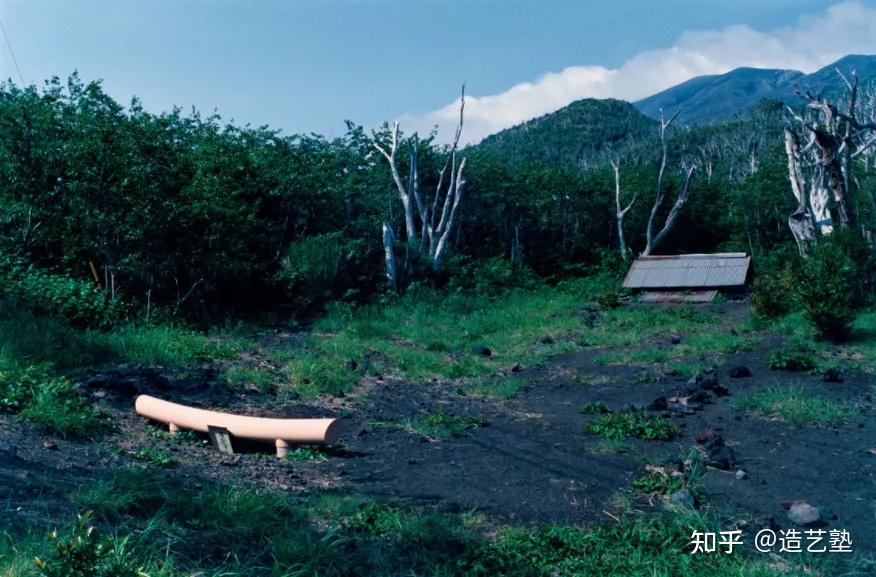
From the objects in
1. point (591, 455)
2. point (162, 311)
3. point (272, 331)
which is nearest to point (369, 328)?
point (272, 331)

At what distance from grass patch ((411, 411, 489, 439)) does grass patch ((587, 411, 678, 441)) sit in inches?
45.1

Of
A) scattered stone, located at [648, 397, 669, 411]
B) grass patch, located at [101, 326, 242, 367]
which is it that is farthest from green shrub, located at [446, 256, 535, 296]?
scattered stone, located at [648, 397, 669, 411]

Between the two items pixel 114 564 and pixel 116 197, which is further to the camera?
pixel 116 197

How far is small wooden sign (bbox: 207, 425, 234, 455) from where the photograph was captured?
6.42 meters

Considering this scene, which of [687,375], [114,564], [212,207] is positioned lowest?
[687,375]

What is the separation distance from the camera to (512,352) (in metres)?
11.7

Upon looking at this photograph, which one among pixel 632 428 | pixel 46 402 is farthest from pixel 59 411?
pixel 632 428

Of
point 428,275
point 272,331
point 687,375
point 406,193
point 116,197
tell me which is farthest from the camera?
point 406,193

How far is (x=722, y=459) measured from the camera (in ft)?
18.8

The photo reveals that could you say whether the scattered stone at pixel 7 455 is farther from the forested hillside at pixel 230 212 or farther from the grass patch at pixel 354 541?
the forested hillside at pixel 230 212

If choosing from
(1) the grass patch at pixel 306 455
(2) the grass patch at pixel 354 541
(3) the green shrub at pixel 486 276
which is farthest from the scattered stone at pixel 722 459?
(3) the green shrub at pixel 486 276

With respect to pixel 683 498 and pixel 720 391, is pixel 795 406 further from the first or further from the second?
pixel 683 498

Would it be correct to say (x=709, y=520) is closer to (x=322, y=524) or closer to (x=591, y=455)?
(x=591, y=455)

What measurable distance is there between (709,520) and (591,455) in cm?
165
